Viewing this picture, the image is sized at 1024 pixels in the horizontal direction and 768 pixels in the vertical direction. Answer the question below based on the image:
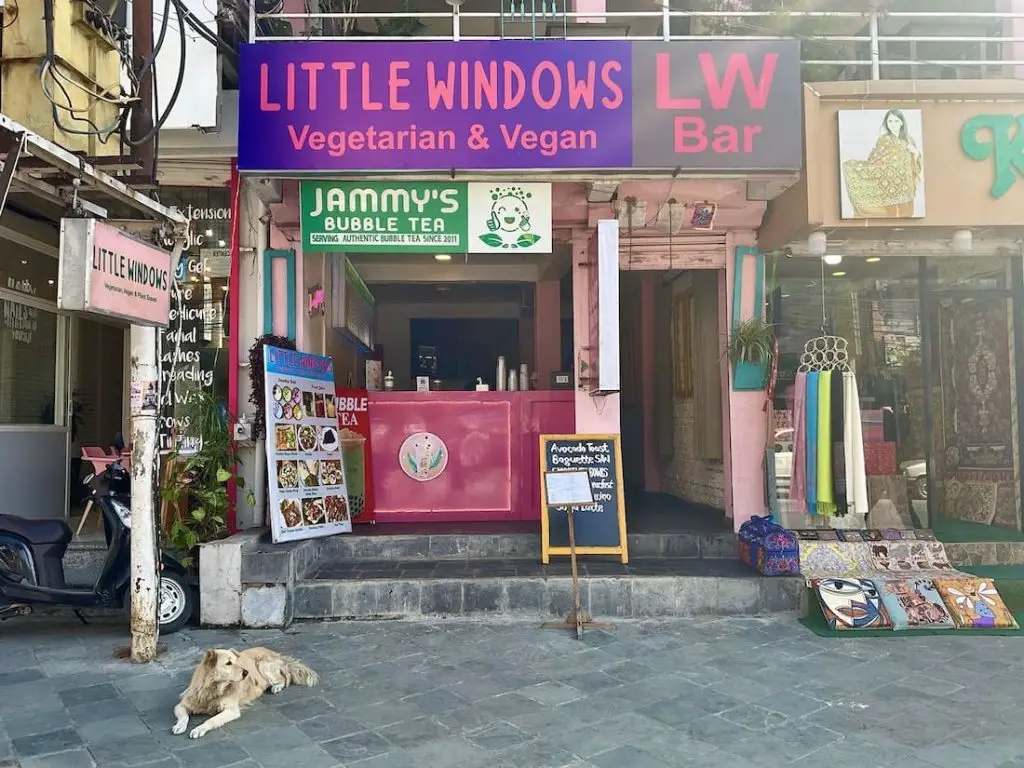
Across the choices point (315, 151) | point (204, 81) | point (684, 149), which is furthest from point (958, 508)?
point (204, 81)

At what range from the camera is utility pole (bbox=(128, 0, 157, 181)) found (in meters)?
4.66

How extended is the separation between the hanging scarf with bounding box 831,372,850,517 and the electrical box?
5972 mm

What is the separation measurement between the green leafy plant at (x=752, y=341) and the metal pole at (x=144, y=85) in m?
5.26

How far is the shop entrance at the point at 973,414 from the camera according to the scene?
24.5ft

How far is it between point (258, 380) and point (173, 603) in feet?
6.66

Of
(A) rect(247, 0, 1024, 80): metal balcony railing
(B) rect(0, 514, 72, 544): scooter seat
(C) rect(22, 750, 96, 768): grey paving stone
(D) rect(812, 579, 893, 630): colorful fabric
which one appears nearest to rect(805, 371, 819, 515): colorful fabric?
(D) rect(812, 579, 893, 630): colorful fabric

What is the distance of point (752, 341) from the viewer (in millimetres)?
7066

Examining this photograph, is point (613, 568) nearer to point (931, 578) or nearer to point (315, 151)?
point (931, 578)

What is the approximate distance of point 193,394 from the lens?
268 inches

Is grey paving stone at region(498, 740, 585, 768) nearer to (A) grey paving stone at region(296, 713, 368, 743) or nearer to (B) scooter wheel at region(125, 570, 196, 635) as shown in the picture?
(A) grey paving stone at region(296, 713, 368, 743)

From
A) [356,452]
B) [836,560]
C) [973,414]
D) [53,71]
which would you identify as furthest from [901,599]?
[53,71]

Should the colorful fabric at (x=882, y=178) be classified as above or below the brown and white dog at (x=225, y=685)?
above

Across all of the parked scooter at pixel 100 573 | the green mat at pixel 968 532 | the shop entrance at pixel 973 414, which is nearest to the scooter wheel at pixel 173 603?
the parked scooter at pixel 100 573

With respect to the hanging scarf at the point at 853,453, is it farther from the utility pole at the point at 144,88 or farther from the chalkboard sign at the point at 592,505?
the utility pole at the point at 144,88
